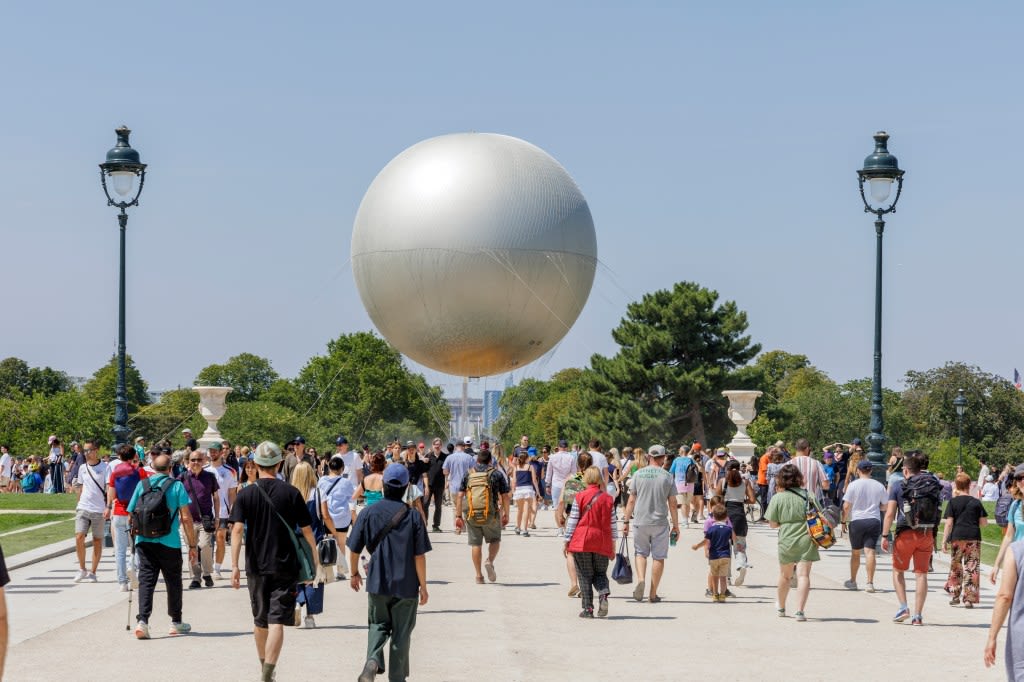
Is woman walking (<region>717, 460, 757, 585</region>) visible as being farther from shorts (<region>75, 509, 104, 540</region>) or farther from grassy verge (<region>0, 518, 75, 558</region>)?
grassy verge (<region>0, 518, 75, 558</region>)

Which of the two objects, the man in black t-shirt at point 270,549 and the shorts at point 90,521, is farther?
the shorts at point 90,521

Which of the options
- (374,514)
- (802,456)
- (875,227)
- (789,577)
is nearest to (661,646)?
(789,577)

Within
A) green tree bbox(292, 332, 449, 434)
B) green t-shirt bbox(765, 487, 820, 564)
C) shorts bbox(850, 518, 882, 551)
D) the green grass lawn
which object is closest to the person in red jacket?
green t-shirt bbox(765, 487, 820, 564)

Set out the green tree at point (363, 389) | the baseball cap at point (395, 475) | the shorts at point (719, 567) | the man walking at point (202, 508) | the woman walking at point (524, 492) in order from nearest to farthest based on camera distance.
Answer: the baseball cap at point (395, 475) → the shorts at point (719, 567) → the man walking at point (202, 508) → the woman walking at point (524, 492) → the green tree at point (363, 389)

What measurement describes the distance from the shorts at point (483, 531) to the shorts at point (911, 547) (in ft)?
16.1

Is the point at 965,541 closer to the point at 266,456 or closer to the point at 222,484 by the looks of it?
the point at 266,456

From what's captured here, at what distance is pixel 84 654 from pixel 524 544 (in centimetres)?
1204

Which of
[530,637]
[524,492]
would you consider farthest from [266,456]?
[524,492]

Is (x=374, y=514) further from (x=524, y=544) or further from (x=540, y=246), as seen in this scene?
(x=540, y=246)

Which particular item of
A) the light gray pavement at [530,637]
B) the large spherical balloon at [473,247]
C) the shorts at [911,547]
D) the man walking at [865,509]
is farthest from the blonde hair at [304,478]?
the large spherical balloon at [473,247]

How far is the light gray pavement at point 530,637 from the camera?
10711 millimetres

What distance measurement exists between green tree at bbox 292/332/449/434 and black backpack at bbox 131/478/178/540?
92135mm

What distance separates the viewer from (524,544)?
2278 cm

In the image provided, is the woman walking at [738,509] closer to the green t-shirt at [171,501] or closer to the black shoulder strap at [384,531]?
the green t-shirt at [171,501]
